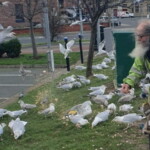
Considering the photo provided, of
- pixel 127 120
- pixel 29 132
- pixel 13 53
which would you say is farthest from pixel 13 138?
pixel 13 53

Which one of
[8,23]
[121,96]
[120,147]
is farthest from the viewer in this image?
[8,23]

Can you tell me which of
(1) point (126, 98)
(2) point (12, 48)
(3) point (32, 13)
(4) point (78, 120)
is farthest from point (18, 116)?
(3) point (32, 13)

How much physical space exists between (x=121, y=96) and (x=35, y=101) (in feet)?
7.44

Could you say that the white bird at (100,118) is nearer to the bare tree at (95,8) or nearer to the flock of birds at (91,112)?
the flock of birds at (91,112)

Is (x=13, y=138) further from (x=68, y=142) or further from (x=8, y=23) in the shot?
(x=8, y=23)

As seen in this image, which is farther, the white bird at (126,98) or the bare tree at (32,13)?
the bare tree at (32,13)

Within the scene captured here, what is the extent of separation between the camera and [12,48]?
20.2 metres

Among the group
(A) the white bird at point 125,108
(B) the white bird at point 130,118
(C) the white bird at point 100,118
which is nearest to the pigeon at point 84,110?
(C) the white bird at point 100,118

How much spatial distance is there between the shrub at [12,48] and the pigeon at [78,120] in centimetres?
1392

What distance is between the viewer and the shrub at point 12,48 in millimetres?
20094

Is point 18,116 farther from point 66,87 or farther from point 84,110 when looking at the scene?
point 66,87

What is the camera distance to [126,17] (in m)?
61.4

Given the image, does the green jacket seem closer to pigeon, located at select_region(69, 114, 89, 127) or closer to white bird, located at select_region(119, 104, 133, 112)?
pigeon, located at select_region(69, 114, 89, 127)

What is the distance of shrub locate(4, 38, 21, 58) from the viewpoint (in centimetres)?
2009
